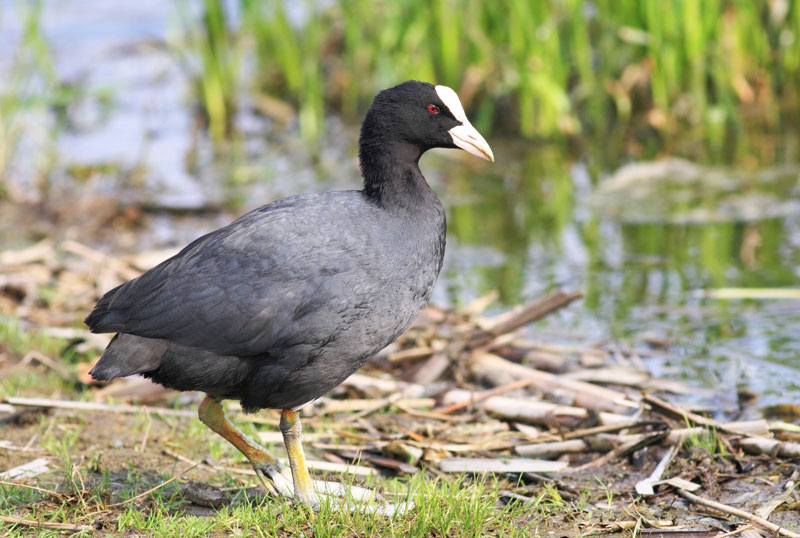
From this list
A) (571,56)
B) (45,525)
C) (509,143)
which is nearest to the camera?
(45,525)

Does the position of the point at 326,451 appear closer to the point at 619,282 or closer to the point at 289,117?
the point at 619,282

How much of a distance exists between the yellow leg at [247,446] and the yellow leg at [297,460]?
124mm

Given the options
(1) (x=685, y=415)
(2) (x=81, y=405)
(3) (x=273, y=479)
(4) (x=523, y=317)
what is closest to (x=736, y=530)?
(1) (x=685, y=415)

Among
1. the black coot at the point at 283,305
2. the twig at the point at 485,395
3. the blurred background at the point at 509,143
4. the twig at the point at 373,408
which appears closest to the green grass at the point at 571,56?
the blurred background at the point at 509,143

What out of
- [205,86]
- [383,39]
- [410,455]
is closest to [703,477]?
[410,455]

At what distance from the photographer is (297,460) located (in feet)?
→ 10.5

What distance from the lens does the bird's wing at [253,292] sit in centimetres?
303

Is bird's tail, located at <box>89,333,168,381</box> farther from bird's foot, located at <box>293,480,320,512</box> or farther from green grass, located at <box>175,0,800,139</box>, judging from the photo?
green grass, located at <box>175,0,800,139</box>

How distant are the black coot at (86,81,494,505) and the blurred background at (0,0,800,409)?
1.95 m

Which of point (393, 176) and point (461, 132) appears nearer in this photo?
point (393, 176)

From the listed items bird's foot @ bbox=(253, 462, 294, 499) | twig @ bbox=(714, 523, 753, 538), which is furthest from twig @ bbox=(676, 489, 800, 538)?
bird's foot @ bbox=(253, 462, 294, 499)

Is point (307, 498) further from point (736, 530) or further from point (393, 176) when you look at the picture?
point (736, 530)

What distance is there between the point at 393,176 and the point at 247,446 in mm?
1009

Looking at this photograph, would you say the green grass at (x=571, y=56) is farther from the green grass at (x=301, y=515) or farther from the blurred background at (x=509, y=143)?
the green grass at (x=301, y=515)
